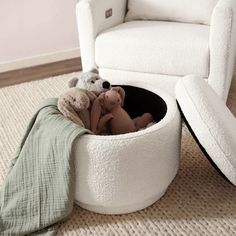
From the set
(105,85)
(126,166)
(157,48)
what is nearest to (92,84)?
(105,85)

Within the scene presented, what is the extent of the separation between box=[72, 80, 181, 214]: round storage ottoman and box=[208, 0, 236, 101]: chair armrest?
0.47 m

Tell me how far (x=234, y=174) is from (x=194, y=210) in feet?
0.64

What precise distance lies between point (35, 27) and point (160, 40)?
130 cm

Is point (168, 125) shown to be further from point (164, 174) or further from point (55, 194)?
point (55, 194)

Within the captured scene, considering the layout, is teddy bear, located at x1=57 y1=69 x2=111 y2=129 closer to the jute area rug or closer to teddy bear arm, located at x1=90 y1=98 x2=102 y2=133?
teddy bear arm, located at x1=90 y1=98 x2=102 y2=133

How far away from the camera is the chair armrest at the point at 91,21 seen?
79.0 inches

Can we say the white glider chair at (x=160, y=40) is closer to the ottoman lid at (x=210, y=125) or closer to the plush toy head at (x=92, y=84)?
the plush toy head at (x=92, y=84)

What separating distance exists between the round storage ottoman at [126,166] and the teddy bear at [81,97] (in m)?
0.15

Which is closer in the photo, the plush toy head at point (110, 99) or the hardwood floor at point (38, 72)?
the plush toy head at point (110, 99)

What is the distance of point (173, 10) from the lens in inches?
84.0

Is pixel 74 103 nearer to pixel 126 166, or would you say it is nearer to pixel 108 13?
pixel 126 166

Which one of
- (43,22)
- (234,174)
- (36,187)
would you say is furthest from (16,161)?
(43,22)

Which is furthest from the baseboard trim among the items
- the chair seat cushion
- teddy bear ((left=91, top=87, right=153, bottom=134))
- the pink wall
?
teddy bear ((left=91, top=87, right=153, bottom=134))

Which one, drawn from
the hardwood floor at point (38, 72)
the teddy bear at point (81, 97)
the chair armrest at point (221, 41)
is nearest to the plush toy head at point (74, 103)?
the teddy bear at point (81, 97)
